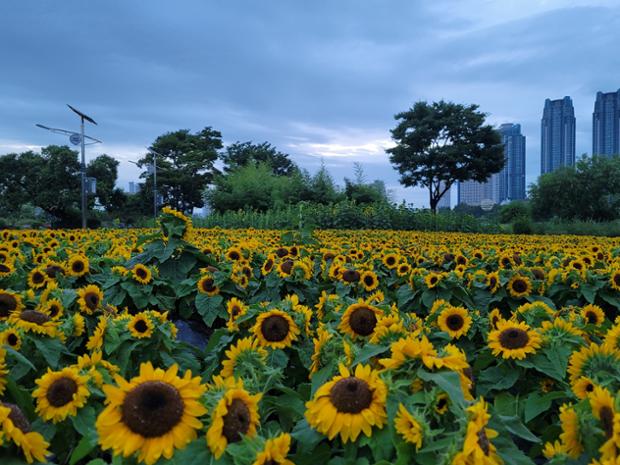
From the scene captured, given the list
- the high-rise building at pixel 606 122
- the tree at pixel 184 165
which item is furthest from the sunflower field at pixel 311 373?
the high-rise building at pixel 606 122

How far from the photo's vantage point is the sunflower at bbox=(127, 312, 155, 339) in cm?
225

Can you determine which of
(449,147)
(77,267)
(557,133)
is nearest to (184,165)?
(449,147)

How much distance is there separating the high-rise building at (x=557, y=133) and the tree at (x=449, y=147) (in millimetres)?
37842

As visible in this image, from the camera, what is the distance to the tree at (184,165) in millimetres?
54219

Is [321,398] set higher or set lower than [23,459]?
higher

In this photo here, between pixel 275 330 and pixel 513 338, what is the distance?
841 millimetres

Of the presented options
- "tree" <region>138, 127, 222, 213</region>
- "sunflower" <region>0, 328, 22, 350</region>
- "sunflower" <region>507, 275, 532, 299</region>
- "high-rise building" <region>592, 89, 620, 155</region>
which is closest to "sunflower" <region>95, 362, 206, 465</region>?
"sunflower" <region>0, 328, 22, 350</region>

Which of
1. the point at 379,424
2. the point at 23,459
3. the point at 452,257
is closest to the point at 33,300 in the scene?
the point at 23,459

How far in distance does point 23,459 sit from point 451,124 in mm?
37542

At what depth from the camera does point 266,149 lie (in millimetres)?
65250

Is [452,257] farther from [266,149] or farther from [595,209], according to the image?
[266,149]

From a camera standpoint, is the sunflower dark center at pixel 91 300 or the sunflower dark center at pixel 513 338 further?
the sunflower dark center at pixel 91 300

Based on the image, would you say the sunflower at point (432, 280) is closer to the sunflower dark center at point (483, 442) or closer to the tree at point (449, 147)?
the sunflower dark center at point (483, 442)

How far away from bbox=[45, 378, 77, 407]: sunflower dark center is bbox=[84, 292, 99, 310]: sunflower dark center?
1.25 metres
